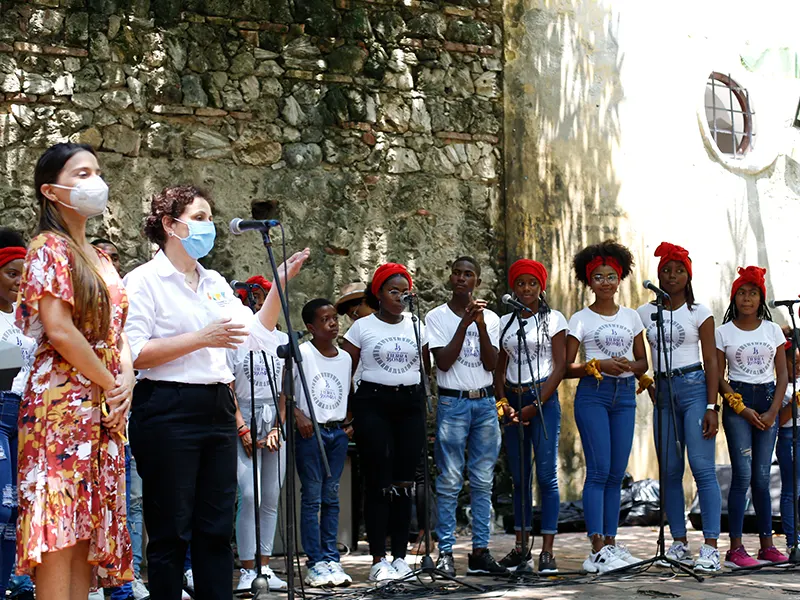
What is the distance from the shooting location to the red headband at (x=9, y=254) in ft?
19.6

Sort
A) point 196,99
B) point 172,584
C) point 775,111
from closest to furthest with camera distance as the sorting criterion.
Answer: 1. point 172,584
2. point 196,99
3. point 775,111

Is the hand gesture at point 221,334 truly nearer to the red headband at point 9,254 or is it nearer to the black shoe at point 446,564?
the red headband at point 9,254

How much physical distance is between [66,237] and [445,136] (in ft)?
19.9

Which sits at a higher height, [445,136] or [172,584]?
[445,136]

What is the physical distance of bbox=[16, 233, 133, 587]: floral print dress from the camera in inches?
149

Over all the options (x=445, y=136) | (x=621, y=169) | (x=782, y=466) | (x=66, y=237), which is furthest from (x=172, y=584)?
(x=621, y=169)

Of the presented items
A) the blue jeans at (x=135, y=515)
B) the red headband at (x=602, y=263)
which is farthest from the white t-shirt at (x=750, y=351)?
the blue jeans at (x=135, y=515)

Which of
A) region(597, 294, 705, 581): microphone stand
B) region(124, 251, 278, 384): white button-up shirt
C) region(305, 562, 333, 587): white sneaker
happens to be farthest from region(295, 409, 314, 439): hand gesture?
region(124, 251, 278, 384): white button-up shirt

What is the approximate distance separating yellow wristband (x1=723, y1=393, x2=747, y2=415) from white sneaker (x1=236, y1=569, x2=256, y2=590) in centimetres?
321

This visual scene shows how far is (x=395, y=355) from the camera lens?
22.7ft

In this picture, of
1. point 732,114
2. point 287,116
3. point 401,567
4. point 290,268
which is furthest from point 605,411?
point 732,114

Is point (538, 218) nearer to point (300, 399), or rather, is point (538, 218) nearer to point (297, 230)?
point (297, 230)

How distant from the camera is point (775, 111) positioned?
449 inches

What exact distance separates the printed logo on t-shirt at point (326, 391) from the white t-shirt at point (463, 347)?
668 mm
